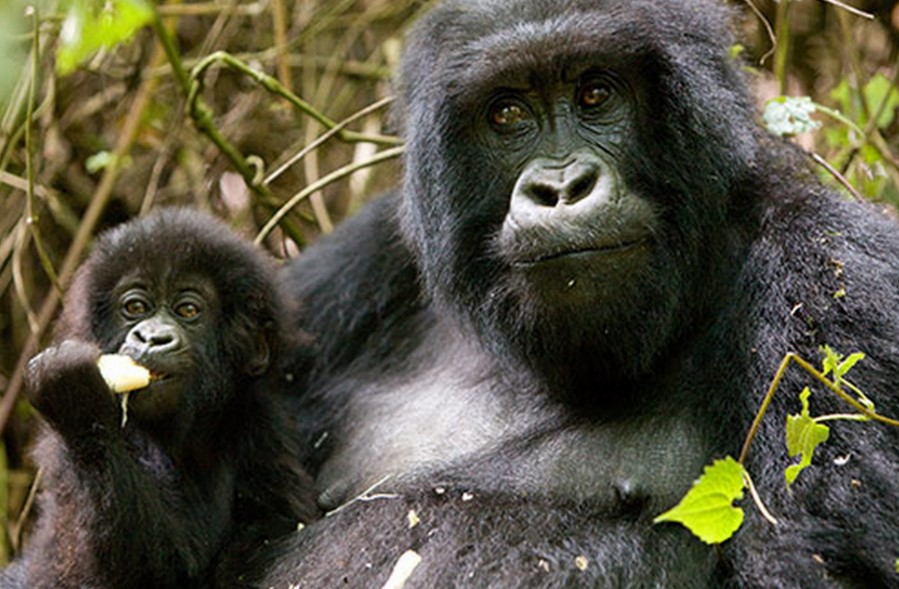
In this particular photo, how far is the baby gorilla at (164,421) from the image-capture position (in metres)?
3.02

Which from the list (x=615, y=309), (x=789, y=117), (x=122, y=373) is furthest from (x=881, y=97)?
(x=122, y=373)

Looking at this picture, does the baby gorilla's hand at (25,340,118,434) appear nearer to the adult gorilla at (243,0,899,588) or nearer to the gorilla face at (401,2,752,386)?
the adult gorilla at (243,0,899,588)

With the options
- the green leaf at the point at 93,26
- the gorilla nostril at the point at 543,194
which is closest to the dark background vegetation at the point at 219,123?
the gorilla nostril at the point at 543,194

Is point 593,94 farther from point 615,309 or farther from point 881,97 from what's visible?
point 881,97

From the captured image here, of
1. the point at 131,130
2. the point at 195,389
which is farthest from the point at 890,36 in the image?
the point at 195,389

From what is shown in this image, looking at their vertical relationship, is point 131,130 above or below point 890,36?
above

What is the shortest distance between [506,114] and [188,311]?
3.34 ft

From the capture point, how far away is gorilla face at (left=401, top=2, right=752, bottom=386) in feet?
9.04

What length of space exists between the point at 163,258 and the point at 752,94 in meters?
1.57

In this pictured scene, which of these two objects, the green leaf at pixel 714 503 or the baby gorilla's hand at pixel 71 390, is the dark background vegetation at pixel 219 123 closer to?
the baby gorilla's hand at pixel 71 390

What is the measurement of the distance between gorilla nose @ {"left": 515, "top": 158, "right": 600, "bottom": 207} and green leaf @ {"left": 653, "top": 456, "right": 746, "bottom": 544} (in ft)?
2.55

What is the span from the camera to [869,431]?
2492 millimetres

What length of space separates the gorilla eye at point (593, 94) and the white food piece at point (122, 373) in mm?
1221

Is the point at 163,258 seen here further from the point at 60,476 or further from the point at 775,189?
the point at 775,189
